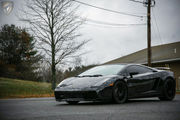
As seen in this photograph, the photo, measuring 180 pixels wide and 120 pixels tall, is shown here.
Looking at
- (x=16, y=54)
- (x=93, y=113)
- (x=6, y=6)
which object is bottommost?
(x=93, y=113)

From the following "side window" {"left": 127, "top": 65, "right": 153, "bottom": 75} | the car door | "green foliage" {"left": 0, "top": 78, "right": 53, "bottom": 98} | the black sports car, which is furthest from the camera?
"green foliage" {"left": 0, "top": 78, "right": 53, "bottom": 98}

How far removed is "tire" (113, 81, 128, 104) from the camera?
7.09 metres

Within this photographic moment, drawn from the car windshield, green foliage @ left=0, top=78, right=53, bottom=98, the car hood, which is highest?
the car windshield

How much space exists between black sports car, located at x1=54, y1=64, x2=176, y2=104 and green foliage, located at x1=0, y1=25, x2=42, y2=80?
32965 millimetres

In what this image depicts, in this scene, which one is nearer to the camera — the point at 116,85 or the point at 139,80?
the point at 116,85

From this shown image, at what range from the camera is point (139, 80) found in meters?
7.99

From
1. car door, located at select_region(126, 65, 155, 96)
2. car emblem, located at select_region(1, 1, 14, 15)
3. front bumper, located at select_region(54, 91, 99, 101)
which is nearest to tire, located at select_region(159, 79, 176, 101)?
car door, located at select_region(126, 65, 155, 96)

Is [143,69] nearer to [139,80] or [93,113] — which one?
[139,80]

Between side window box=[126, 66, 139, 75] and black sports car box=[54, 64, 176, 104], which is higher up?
side window box=[126, 66, 139, 75]

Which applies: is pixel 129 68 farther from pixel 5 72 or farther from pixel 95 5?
pixel 5 72

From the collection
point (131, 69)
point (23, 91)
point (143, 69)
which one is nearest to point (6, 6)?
point (131, 69)

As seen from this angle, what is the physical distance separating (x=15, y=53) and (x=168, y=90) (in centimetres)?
3662

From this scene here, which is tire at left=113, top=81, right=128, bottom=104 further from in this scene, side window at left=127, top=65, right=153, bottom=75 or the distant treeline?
the distant treeline

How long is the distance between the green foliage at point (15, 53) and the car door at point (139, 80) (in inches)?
1298
